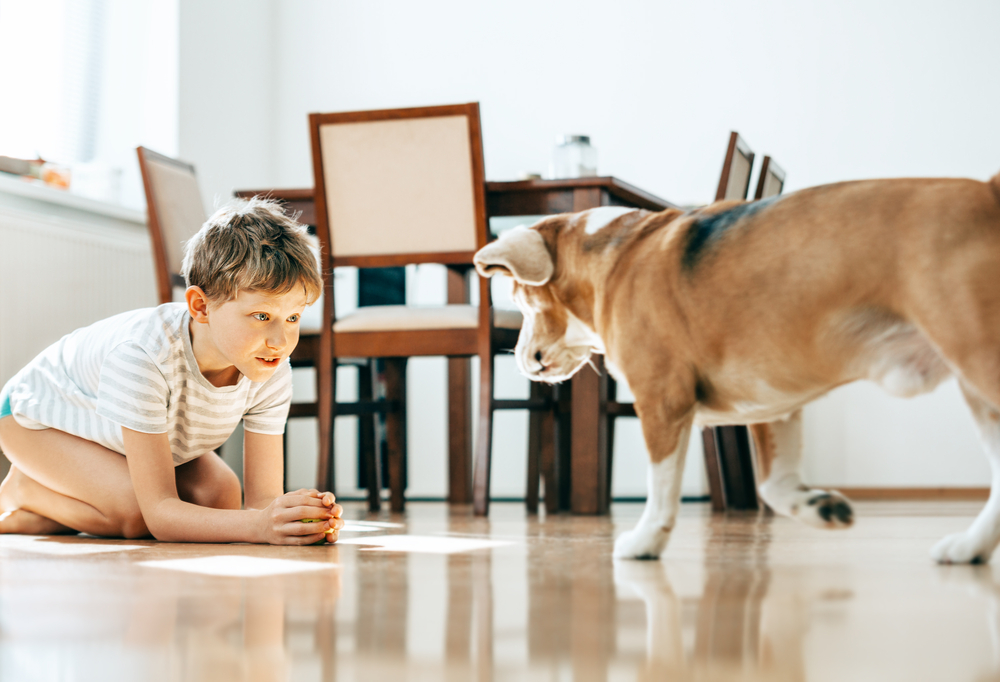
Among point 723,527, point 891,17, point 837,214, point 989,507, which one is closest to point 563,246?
point 837,214

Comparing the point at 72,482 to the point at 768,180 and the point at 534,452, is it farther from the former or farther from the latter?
the point at 768,180

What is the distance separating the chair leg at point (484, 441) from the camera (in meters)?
2.46

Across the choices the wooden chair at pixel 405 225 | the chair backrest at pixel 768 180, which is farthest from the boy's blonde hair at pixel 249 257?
the chair backrest at pixel 768 180

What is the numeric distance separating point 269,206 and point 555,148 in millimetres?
1936

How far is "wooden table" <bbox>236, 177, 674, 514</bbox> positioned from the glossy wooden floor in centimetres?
97

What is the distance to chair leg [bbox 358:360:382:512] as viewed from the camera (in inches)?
122

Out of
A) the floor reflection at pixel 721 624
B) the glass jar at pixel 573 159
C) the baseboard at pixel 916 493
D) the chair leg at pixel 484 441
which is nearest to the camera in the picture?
the floor reflection at pixel 721 624

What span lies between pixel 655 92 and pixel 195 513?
347 cm

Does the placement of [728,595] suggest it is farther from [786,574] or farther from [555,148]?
[555,148]

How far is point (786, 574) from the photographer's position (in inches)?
45.8

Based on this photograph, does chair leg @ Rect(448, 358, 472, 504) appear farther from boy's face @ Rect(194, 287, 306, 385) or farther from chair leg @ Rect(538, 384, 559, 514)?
boy's face @ Rect(194, 287, 306, 385)

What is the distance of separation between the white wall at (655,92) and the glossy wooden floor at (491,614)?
2.48 meters

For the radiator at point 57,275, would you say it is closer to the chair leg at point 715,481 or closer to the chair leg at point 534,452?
the chair leg at point 534,452

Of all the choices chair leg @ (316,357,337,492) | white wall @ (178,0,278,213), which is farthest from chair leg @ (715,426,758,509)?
white wall @ (178,0,278,213)
